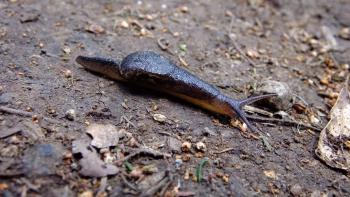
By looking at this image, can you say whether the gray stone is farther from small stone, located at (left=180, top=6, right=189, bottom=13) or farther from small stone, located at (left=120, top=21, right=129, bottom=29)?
small stone, located at (left=180, top=6, right=189, bottom=13)

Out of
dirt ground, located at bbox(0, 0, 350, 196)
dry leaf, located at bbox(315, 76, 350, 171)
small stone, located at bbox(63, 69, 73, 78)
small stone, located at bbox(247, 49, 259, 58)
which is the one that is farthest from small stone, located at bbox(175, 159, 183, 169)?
small stone, located at bbox(247, 49, 259, 58)

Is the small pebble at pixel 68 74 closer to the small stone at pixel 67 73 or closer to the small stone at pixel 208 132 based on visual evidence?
the small stone at pixel 67 73

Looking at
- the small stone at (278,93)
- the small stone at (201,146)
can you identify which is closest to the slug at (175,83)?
the small stone at (278,93)

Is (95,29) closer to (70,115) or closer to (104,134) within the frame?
(70,115)

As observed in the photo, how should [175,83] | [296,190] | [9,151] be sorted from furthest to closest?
[175,83] → [296,190] → [9,151]

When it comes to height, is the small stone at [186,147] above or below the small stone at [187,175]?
above

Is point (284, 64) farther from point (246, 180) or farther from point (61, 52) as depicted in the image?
point (61, 52)

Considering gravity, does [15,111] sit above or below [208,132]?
below

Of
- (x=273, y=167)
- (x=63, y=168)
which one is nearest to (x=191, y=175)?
(x=273, y=167)

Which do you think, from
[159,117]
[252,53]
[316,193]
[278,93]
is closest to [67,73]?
[159,117]
